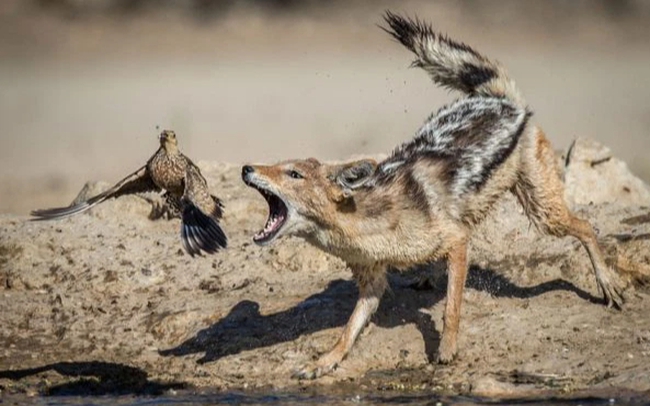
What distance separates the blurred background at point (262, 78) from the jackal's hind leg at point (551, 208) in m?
5.97

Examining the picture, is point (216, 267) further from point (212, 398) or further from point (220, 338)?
point (212, 398)

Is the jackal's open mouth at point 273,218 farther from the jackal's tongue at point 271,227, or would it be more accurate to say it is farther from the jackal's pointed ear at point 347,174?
the jackal's pointed ear at point 347,174

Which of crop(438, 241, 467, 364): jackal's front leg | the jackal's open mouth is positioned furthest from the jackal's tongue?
crop(438, 241, 467, 364): jackal's front leg

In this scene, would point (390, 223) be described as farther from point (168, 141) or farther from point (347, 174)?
point (168, 141)

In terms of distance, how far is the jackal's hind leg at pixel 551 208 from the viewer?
1344cm

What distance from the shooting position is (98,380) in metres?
12.9

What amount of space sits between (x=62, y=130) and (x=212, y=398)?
40.2 ft

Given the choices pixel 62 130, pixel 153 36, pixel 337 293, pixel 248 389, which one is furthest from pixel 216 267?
pixel 153 36

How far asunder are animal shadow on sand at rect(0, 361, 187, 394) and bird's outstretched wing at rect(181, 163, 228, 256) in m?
1.04

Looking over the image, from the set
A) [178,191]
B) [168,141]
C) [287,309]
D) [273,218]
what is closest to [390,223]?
[273,218]

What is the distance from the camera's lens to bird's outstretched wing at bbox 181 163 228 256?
12.0m

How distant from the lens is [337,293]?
13852mm

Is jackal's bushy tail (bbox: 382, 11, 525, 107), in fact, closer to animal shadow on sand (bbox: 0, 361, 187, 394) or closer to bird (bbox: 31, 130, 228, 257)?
bird (bbox: 31, 130, 228, 257)

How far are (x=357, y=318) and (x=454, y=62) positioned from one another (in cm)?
227
